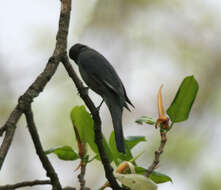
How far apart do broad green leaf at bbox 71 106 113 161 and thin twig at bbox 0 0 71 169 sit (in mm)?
318

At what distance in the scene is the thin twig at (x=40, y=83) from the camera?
1.54 meters

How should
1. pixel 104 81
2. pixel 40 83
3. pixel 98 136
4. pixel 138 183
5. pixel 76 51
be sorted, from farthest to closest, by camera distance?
1. pixel 76 51
2. pixel 104 81
3. pixel 98 136
4. pixel 40 83
5. pixel 138 183

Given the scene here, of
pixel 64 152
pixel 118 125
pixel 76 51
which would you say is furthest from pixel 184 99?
pixel 76 51

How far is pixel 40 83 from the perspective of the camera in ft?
6.08

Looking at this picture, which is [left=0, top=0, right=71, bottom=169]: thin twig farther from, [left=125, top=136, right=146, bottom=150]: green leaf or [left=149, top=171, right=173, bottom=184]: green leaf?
[left=149, top=171, right=173, bottom=184]: green leaf

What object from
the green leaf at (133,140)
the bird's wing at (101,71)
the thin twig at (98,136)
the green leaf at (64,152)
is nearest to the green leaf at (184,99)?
the green leaf at (133,140)

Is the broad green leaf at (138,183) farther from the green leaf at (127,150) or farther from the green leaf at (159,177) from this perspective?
the green leaf at (127,150)

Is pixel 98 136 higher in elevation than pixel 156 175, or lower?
higher

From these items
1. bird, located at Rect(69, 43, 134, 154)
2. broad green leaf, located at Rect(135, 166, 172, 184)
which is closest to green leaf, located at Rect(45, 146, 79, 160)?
broad green leaf, located at Rect(135, 166, 172, 184)

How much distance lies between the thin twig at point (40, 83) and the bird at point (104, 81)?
3.88 ft

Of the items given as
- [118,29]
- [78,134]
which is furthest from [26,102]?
[118,29]

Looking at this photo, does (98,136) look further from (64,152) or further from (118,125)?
(118,125)

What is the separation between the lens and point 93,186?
6504 mm

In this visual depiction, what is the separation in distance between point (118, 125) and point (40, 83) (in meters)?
1.30
